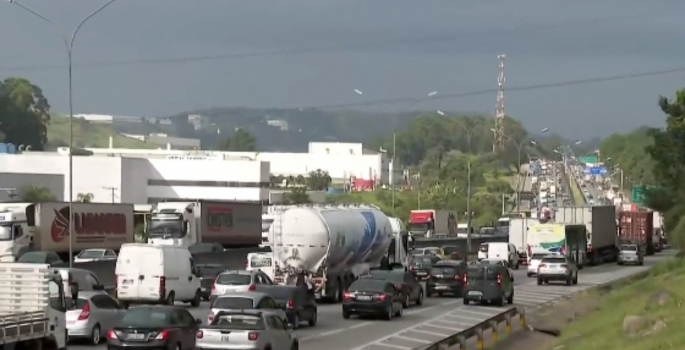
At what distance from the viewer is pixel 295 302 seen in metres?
34.4

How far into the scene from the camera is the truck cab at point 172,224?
62.3m

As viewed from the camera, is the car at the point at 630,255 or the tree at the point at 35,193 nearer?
the car at the point at 630,255

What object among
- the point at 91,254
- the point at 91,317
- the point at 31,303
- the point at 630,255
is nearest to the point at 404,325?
the point at 91,317

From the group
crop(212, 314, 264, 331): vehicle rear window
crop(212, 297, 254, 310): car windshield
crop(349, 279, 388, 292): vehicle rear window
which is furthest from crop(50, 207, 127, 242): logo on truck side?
crop(212, 314, 264, 331): vehicle rear window

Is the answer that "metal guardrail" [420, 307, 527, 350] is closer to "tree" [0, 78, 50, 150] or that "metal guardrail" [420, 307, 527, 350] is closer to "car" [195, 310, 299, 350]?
"car" [195, 310, 299, 350]

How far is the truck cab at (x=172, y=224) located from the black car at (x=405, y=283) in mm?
19313

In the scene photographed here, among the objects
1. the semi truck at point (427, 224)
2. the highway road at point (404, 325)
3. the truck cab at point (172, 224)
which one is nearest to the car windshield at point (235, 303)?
the highway road at point (404, 325)

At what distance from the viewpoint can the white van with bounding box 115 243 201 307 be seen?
39.3 meters

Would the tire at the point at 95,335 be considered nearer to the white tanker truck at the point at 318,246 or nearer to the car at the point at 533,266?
the white tanker truck at the point at 318,246

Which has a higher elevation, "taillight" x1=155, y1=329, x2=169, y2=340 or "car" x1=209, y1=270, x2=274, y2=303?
"car" x1=209, y1=270, x2=274, y2=303

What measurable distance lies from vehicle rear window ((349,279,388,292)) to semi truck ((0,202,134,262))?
18264mm

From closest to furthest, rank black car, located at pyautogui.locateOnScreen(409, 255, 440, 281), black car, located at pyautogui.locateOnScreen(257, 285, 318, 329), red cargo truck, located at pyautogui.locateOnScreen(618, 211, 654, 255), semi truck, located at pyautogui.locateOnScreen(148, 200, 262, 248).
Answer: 1. black car, located at pyautogui.locateOnScreen(257, 285, 318, 329)
2. black car, located at pyautogui.locateOnScreen(409, 255, 440, 281)
3. semi truck, located at pyautogui.locateOnScreen(148, 200, 262, 248)
4. red cargo truck, located at pyautogui.locateOnScreen(618, 211, 654, 255)

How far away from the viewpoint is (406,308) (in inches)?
1745

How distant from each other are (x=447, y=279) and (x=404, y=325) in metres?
14.6
